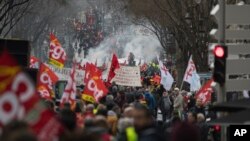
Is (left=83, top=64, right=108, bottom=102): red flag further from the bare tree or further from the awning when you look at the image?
the bare tree

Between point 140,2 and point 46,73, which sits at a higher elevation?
point 140,2

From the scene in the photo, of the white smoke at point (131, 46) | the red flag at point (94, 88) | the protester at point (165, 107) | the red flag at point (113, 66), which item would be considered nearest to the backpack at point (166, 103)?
the protester at point (165, 107)

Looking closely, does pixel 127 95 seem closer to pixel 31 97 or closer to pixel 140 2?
pixel 31 97

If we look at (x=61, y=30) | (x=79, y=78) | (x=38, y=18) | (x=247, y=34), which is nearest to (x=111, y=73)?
(x=79, y=78)

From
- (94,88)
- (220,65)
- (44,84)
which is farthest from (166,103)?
(220,65)

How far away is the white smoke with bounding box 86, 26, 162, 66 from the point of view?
4865 inches

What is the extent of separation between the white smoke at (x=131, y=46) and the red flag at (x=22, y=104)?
107527 mm

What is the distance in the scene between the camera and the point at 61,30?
114812mm

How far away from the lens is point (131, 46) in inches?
5408

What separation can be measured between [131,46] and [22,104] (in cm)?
12912

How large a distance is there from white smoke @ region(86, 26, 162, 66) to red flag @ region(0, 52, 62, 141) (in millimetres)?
107527

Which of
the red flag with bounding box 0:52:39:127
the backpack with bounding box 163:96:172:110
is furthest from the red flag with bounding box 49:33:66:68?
the red flag with bounding box 0:52:39:127

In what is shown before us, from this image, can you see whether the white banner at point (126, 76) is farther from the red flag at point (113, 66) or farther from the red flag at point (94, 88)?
the red flag at point (94, 88)

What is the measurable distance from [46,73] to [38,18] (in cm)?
6397
